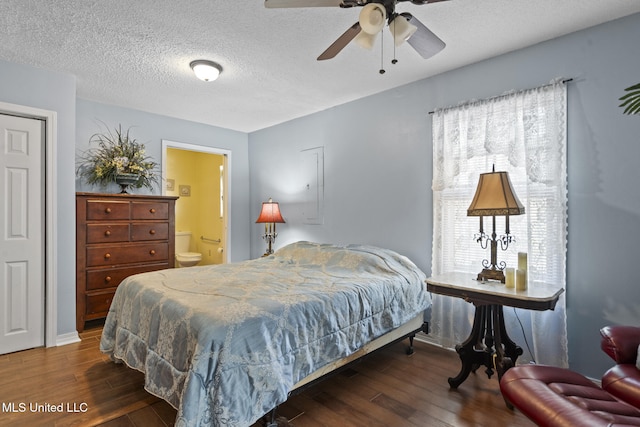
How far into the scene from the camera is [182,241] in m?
6.34

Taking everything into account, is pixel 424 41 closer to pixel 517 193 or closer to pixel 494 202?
pixel 494 202

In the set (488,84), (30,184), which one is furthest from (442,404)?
Answer: (30,184)

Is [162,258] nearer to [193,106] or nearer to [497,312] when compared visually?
[193,106]

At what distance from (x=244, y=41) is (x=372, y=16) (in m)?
1.35

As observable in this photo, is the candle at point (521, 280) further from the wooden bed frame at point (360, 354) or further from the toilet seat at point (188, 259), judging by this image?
the toilet seat at point (188, 259)

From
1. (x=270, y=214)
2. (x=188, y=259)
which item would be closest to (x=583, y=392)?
(x=270, y=214)

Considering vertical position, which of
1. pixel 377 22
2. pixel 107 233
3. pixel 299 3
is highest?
pixel 299 3

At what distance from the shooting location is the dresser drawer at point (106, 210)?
136 inches

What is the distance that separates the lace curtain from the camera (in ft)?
7.96

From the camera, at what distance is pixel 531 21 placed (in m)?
2.28

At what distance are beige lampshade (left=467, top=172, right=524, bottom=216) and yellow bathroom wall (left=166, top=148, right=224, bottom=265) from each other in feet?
14.8

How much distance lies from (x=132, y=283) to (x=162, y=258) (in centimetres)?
161

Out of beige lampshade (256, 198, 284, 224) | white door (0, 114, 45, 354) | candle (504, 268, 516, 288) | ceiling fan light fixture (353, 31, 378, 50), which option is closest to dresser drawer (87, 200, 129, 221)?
white door (0, 114, 45, 354)

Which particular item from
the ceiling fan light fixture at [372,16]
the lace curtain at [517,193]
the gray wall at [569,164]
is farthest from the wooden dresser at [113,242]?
the ceiling fan light fixture at [372,16]
